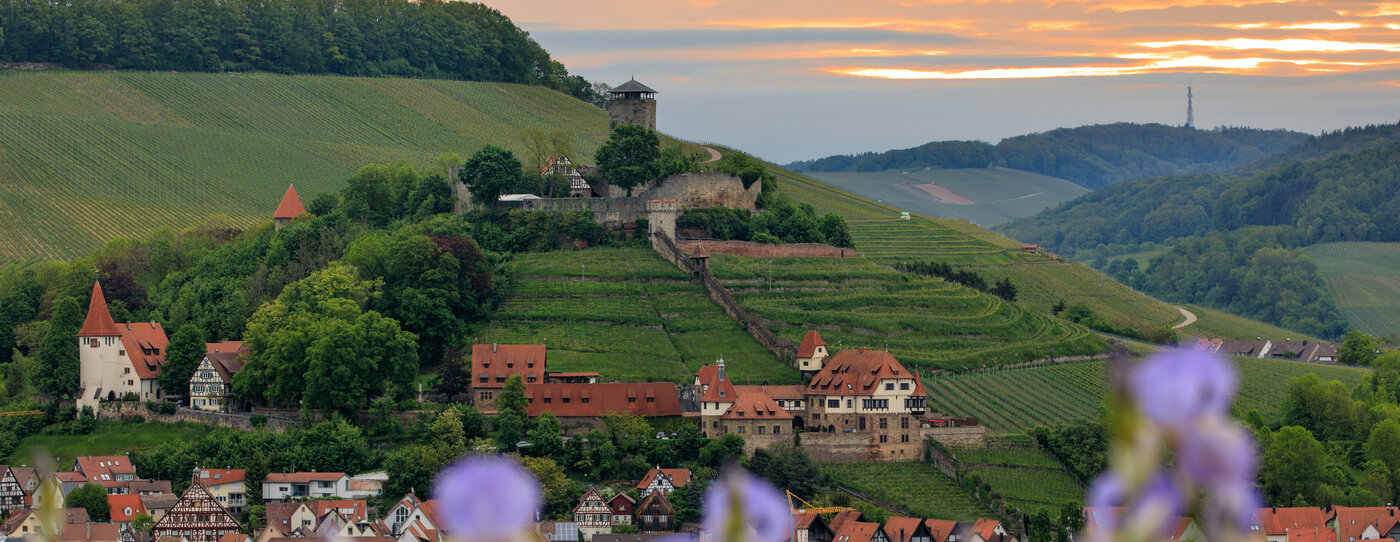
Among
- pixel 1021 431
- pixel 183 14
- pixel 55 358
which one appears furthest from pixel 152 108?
pixel 1021 431

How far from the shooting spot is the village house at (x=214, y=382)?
7306 cm

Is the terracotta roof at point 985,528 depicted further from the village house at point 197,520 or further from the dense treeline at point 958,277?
the dense treeline at point 958,277

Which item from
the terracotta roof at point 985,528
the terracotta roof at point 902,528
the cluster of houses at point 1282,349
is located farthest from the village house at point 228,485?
the cluster of houses at point 1282,349

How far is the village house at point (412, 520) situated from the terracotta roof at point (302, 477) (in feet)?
12.9

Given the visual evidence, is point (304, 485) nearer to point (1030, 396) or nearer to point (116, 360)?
point (116, 360)

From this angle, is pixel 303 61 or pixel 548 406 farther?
pixel 303 61

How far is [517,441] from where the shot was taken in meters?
65.7

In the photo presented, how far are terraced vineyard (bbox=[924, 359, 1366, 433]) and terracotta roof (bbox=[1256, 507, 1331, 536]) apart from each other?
7.95m

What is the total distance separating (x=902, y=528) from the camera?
59562 mm

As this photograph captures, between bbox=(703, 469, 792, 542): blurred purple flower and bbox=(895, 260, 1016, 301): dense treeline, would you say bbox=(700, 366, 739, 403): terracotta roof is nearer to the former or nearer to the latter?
bbox=(895, 260, 1016, 301): dense treeline

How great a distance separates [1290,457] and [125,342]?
4857 cm

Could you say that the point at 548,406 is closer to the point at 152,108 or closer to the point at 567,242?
the point at 567,242

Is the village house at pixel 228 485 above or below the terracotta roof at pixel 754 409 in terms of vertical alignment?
below

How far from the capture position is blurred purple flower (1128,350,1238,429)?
2.66m
